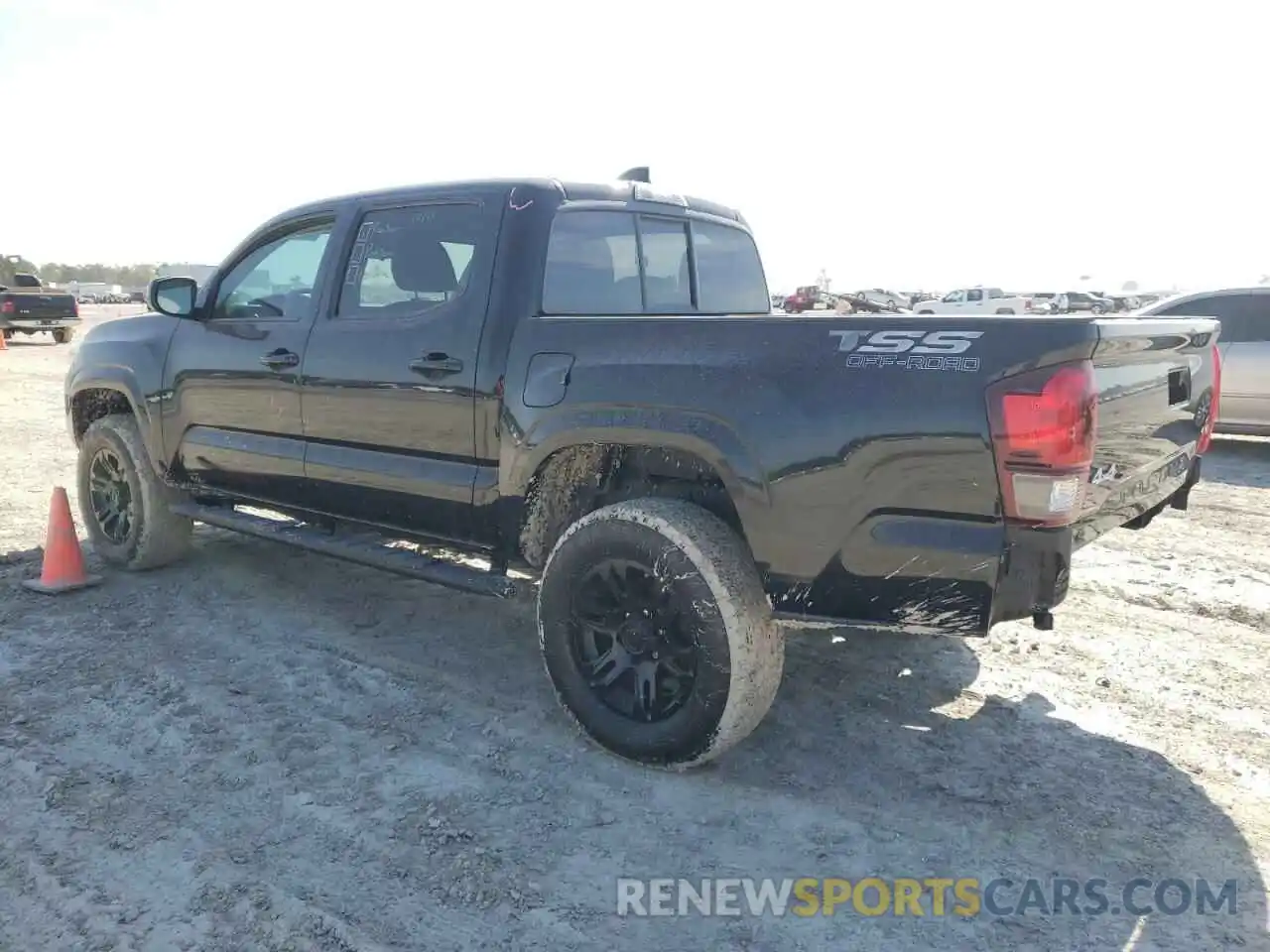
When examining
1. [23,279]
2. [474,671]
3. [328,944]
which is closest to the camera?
[328,944]

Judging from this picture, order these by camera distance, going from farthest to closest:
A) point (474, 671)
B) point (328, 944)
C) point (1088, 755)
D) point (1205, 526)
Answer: point (1205, 526), point (474, 671), point (1088, 755), point (328, 944)

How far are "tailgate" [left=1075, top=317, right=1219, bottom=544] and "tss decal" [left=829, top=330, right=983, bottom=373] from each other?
331 millimetres

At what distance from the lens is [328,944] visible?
7.47 ft

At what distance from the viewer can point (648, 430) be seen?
2994mm

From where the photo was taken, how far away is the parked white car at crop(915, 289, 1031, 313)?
26.5 metres

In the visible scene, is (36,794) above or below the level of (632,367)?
below

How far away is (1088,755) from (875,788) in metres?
0.80

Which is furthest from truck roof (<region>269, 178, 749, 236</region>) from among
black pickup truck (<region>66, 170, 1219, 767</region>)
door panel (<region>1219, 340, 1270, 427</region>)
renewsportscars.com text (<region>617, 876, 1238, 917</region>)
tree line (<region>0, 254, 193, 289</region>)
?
tree line (<region>0, 254, 193, 289</region>)

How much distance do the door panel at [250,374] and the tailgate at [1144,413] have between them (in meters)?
3.14

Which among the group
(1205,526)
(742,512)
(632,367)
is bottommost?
Answer: (1205,526)

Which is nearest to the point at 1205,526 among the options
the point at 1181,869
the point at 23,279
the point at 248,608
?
the point at 1181,869

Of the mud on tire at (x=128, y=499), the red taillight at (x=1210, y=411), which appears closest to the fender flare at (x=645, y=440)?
the red taillight at (x=1210, y=411)

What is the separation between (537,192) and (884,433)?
1.71 m

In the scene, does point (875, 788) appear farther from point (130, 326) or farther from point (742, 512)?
point (130, 326)
